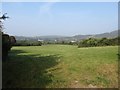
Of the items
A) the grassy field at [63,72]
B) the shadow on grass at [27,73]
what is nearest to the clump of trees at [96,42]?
the grassy field at [63,72]

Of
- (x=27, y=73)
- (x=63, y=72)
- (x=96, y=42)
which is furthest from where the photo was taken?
(x=96, y=42)

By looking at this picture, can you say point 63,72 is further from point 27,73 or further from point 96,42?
point 96,42

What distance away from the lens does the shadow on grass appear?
29.8 ft

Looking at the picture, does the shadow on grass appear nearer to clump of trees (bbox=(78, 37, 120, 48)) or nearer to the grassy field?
the grassy field

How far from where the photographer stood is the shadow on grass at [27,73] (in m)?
9.07

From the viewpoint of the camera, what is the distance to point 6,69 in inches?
422

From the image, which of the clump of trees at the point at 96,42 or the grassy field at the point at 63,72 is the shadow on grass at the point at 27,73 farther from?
the clump of trees at the point at 96,42

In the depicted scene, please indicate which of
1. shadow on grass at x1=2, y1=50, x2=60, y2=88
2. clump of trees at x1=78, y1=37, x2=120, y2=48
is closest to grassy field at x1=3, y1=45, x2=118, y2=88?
shadow on grass at x1=2, y1=50, x2=60, y2=88

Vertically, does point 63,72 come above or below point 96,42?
below

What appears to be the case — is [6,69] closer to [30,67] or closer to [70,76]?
[30,67]

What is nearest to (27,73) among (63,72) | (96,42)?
(63,72)

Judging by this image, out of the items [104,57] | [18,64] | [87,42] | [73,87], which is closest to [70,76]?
[73,87]

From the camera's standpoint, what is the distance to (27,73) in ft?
34.0

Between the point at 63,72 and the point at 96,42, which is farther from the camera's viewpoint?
the point at 96,42
